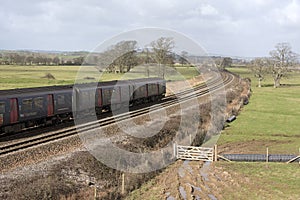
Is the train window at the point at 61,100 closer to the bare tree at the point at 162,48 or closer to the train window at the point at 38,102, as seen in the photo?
the train window at the point at 38,102

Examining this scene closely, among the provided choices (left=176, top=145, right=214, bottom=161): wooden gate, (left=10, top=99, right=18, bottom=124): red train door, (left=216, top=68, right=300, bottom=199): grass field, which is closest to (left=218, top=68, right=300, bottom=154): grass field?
(left=216, top=68, right=300, bottom=199): grass field

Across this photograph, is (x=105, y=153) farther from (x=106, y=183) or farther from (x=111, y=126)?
(x=111, y=126)

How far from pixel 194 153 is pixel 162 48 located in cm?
5711

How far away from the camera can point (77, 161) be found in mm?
20484

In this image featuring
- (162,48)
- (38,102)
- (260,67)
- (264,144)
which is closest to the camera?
(38,102)

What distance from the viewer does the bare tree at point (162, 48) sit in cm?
7925

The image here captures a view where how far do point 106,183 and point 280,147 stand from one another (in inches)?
705

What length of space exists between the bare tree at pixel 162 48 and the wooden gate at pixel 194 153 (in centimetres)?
5343

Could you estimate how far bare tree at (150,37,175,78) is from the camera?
260ft

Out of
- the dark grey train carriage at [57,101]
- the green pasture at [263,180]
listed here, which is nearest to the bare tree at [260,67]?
the dark grey train carriage at [57,101]

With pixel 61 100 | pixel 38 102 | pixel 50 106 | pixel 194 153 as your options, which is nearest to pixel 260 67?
pixel 194 153

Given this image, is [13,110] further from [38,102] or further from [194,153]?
[194,153]

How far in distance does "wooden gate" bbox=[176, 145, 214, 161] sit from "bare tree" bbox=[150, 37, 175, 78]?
53426 mm

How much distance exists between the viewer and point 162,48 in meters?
80.8
